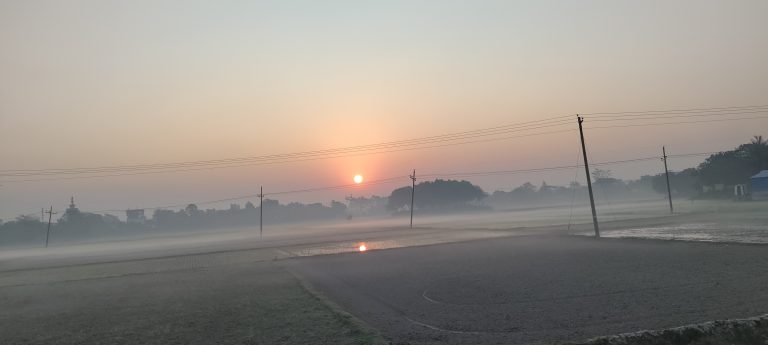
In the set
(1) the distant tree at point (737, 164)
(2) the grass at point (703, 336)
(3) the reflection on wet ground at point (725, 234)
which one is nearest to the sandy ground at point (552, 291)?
(2) the grass at point (703, 336)

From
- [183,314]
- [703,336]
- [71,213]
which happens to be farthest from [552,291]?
[71,213]

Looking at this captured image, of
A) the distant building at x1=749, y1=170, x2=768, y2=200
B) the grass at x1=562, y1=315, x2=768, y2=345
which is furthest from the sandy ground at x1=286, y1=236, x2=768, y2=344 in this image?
the distant building at x1=749, y1=170, x2=768, y2=200

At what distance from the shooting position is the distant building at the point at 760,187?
237 ft

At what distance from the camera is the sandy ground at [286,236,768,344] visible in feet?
40.3

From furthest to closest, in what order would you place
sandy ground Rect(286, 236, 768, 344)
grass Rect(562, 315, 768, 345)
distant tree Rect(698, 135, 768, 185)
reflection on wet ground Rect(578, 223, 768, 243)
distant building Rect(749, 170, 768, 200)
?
distant tree Rect(698, 135, 768, 185), distant building Rect(749, 170, 768, 200), reflection on wet ground Rect(578, 223, 768, 243), sandy ground Rect(286, 236, 768, 344), grass Rect(562, 315, 768, 345)

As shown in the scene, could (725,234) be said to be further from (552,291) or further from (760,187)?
(760,187)

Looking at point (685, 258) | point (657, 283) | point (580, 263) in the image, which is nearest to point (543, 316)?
point (657, 283)

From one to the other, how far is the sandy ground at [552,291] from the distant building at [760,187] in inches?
2321

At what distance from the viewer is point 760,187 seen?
242ft

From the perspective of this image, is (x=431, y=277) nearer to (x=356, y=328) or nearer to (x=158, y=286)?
(x=356, y=328)

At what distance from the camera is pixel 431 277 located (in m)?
23.2

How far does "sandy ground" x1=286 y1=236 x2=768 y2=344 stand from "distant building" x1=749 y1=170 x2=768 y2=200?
59.0 m

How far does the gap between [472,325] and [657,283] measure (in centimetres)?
839

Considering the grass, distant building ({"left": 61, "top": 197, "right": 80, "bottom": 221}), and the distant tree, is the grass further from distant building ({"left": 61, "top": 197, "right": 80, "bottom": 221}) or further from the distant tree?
distant building ({"left": 61, "top": 197, "right": 80, "bottom": 221})
